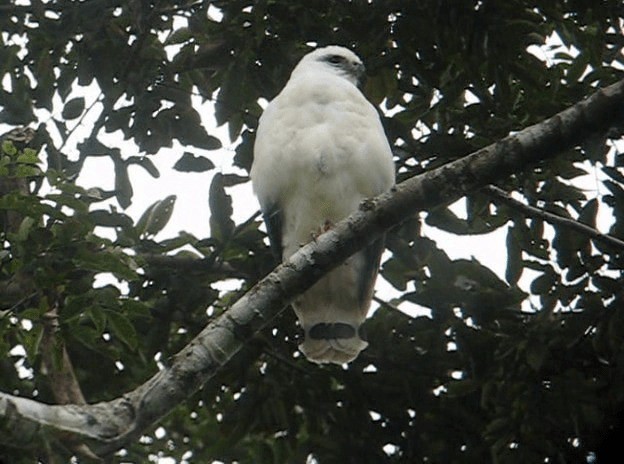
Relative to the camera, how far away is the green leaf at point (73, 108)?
4.80 meters

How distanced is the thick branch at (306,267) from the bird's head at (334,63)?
52.1 inches

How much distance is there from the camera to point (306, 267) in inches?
144

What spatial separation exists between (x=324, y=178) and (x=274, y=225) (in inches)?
11.1

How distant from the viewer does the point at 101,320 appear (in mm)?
3863

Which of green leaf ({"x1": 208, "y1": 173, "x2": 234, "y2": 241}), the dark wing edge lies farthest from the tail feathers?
green leaf ({"x1": 208, "y1": 173, "x2": 234, "y2": 241})

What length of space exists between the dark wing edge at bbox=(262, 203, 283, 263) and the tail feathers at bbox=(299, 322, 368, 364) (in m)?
0.35

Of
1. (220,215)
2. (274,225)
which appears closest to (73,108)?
(220,215)

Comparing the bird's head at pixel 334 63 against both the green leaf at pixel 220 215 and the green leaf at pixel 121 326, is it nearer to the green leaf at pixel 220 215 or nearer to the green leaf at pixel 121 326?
the green leaf at pixel 220 215

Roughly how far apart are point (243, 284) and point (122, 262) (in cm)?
100

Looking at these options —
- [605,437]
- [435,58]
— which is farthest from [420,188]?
[435,58]

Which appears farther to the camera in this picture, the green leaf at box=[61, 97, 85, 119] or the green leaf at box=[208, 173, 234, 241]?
the green leaf at box=[61, 97, 85, 119]

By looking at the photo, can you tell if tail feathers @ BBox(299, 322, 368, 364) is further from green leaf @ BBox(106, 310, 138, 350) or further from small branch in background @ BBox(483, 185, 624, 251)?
green leaf @ BBox(106, 310, 138, 350)

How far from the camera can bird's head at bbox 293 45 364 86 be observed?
486 cm

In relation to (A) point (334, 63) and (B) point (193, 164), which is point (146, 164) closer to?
(B) point (193, 164)
